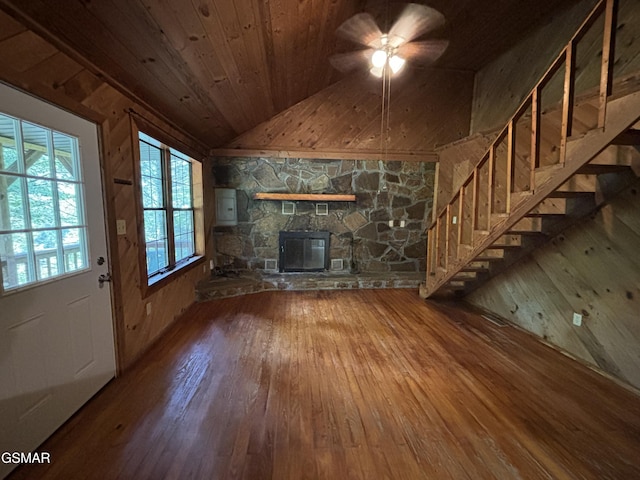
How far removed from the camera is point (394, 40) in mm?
2465

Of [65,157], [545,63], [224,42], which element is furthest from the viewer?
[545,63]

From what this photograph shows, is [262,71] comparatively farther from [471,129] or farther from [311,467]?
[471,129]

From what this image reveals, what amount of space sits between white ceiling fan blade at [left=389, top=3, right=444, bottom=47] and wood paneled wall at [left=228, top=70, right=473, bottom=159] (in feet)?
7.24

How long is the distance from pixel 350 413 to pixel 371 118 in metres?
→ 4.46

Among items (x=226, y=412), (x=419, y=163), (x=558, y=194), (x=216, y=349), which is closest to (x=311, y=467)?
(x=226, y=412)

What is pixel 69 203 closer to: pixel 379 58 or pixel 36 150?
pixel 36 150

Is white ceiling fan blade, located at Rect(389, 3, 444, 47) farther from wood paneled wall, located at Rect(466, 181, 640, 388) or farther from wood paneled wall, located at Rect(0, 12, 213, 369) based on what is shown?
wood paneled wall, located at Rect(0, 12, 213, 369)

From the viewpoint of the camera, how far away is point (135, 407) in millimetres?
1854

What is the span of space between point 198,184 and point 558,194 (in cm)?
425

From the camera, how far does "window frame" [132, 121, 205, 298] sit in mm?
2500

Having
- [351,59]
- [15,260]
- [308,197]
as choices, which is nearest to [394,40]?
[351,59]

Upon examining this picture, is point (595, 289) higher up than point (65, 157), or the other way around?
point (65, 157)

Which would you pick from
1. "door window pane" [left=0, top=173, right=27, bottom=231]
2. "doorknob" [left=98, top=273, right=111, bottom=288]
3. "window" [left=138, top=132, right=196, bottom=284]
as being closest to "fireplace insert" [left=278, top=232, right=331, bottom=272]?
"window" [left=138, top=132, right=196, bottom=284]

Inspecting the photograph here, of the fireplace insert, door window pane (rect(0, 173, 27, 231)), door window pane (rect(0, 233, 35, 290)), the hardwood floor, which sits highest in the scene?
door window pane (rect(0, 173, 27, 231))
